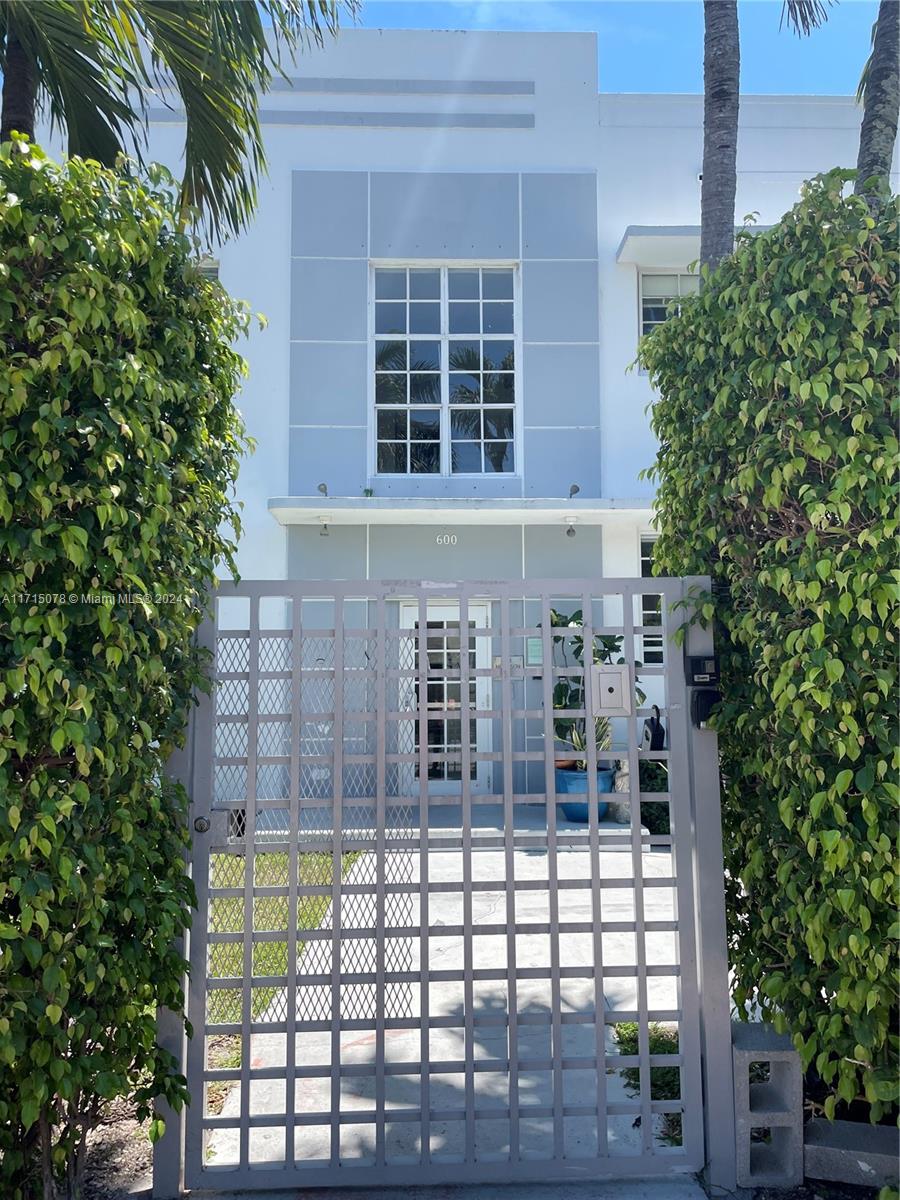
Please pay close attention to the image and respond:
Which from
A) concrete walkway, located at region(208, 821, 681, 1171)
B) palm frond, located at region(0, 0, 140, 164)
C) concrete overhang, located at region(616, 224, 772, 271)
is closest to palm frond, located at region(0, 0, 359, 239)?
palm frond, located at region(0, 0, 140, 164)

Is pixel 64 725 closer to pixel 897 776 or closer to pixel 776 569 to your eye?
pixel 776 569

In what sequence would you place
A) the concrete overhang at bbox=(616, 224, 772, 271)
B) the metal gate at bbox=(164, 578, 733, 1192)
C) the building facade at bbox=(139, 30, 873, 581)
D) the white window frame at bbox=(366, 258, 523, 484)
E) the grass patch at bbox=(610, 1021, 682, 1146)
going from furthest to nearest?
the white window frame at bbox=(366, 258, 523, 484) < the building facade at bbox=(139, 30, 873, 581) < the concrete overhang at bbox=(616, 224, 772, 271) < the grass patch at bbox=(610, 1021, 682, 1146) < the metal gate at bbox=(164, 578, 733, 1192)

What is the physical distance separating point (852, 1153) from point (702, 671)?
1.71m

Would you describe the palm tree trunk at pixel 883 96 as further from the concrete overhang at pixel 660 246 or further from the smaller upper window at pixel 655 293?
the smaller upper window at pixel 655 293

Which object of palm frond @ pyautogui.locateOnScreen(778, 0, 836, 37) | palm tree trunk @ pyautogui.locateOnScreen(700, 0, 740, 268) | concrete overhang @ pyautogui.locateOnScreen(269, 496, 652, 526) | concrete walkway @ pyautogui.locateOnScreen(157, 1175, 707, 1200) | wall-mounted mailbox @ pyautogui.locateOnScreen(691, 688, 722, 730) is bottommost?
concrete walkway @ pyautogui.locateOnScreen(157, 1175, 707, 1200)

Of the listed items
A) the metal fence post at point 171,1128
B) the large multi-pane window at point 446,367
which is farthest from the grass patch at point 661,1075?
the large multi-pane window at point 446,367

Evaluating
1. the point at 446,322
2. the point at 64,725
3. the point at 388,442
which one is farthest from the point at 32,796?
the point at 446,322

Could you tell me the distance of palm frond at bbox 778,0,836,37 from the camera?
19.0 feet

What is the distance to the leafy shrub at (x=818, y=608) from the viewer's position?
254cm

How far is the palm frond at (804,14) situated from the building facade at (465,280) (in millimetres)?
4384

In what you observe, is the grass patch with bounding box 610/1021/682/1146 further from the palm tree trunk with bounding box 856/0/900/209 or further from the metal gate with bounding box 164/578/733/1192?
the palm tree trunk with bounding box 856/0/900/209

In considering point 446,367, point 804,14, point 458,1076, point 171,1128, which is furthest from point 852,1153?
point 446,367

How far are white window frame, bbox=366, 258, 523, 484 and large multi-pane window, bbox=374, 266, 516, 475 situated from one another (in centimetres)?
2

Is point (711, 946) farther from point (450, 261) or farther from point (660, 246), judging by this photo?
point (450, 261)
